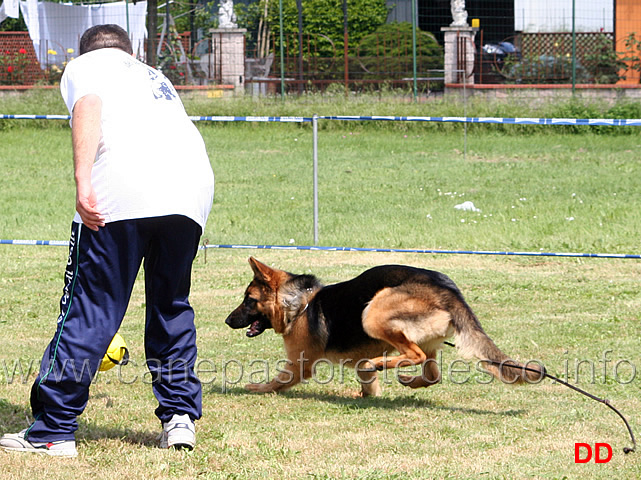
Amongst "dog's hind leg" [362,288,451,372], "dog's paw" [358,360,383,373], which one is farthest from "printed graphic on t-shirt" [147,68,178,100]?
"dog's paw" [358,360,383,373]

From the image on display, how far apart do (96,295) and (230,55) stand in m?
19.4

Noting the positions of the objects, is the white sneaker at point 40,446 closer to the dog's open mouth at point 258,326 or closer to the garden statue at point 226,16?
the dog's open mouth at point 258,326

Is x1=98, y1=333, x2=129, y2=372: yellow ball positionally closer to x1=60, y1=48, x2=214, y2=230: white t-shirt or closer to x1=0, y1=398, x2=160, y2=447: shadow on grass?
x1=0, y1=398, x2=160, y2=447: shadow on grass

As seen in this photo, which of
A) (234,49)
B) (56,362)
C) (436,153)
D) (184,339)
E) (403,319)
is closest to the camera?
(56,362)

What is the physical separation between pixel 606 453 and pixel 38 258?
23.2 feet

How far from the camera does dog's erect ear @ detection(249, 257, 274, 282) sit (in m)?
5.14

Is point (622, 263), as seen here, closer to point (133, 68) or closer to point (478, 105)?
point (133, 68)

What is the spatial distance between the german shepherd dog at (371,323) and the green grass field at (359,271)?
0.21m

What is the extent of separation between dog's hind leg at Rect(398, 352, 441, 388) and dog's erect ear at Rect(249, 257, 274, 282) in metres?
0.99

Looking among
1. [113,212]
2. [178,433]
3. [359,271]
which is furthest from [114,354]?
[359,271]

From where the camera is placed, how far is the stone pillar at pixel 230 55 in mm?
22203

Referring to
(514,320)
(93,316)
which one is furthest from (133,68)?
(514,320)

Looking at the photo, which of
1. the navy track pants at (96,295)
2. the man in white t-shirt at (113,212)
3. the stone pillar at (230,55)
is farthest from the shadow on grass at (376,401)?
the stone pillar at (230,55)

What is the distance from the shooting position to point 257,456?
3926mm
